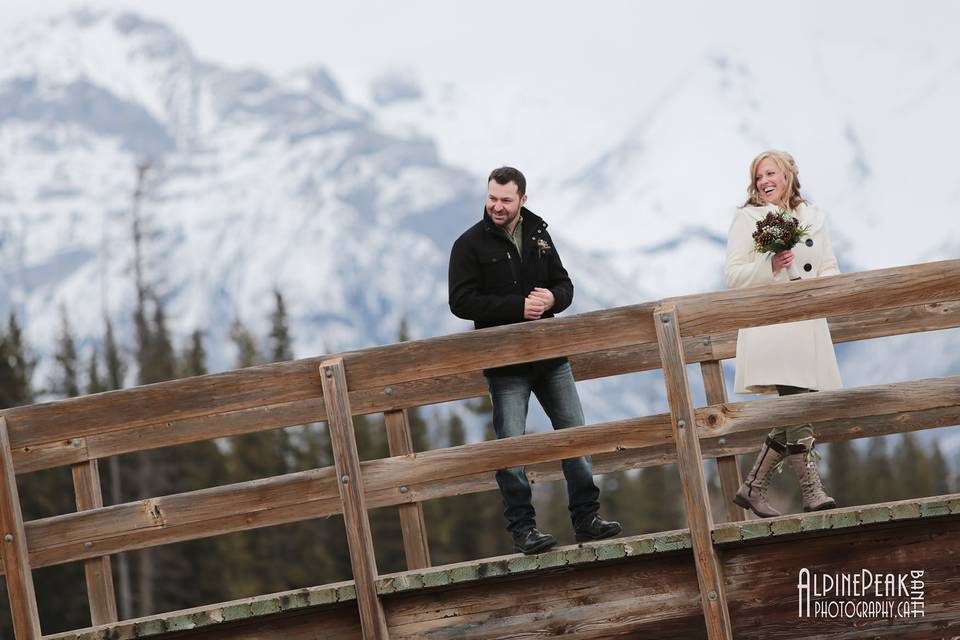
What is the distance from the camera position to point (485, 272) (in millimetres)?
7426

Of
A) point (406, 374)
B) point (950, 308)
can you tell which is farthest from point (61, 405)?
point (950, 308)

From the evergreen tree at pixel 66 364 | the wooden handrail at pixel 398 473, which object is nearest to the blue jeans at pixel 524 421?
the wooden handrail at pixel 398 473

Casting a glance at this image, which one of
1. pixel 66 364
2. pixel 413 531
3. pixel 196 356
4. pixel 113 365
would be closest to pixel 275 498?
pixel 413 531

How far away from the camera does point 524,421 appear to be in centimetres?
739

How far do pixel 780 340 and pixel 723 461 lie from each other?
1.14m

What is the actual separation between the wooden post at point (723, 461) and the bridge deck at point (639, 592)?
1465 millimetres

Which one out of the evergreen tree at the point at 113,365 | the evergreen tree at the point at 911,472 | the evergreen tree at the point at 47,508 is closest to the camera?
the evergreen tree at the point at 47,508

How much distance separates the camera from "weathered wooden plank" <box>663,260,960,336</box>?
6.75 meters

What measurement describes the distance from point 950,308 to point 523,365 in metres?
2.57

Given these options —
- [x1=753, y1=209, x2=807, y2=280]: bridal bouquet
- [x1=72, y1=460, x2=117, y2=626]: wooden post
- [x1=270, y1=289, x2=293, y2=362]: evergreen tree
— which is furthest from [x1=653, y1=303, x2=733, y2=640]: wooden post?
[x1=270, y1=289, x2=293, y2=362]: evergreen tree

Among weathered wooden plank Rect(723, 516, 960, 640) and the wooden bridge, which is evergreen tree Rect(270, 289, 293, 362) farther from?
weathered wooden plank Rect(723, 516, 960, 640)

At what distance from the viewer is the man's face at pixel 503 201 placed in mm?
7234

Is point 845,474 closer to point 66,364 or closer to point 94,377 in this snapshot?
point 66,364

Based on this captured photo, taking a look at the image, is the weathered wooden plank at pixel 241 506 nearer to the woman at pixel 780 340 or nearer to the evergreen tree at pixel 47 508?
the woman at pixel 780 340
